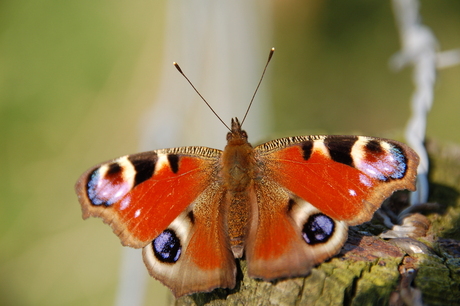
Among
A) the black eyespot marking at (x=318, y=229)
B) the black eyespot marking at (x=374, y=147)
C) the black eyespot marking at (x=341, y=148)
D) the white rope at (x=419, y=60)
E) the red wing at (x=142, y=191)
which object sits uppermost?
the white rope at (x=419, y=60)

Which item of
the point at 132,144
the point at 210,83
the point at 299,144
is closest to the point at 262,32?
the point at 210,83

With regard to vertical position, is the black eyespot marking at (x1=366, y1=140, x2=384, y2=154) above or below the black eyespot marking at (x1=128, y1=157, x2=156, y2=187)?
above

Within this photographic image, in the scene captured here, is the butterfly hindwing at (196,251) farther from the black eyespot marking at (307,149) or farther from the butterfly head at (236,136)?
the black eyespot marking at (307,149)

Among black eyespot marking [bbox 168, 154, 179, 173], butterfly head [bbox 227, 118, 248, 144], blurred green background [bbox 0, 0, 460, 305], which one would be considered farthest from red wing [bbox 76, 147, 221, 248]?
blurred green background [bbox 0, 0, 460, 305]

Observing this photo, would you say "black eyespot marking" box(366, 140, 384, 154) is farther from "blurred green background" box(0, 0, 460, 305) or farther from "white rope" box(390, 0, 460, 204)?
"blurred green background" box(0, 0, 460, 305)

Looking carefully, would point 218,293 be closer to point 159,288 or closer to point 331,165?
point 331,165

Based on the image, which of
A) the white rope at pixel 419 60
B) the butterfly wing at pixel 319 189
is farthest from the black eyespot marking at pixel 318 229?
the white rope at pixel 419 60

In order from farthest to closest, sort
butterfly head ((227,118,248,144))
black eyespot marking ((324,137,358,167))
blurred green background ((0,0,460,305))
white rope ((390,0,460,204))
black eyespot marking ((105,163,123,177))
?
blurred green background ((0,0,460,305)) < white rope ((390,0,460,204)) < butterfly head ((227,118,248,144)) < black eyespot marking ((105,163,123,177)) < black eyespot marking ((324,137,358,167))

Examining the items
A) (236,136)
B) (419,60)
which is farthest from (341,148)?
(419,60)
